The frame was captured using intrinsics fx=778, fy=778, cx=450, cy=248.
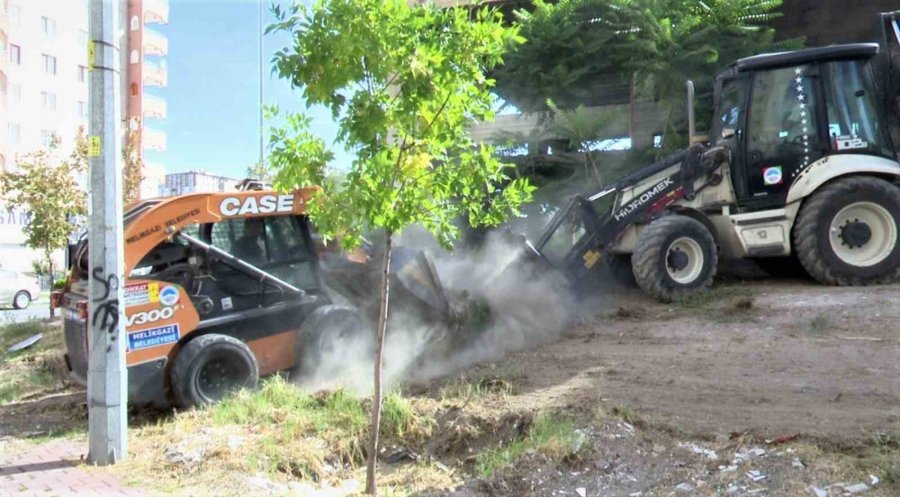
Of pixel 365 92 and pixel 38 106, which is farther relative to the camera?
pixel 38 106

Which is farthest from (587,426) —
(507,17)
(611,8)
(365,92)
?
(507,17)

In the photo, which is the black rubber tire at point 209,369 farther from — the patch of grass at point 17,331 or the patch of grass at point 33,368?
the patch of grass at point 17,331

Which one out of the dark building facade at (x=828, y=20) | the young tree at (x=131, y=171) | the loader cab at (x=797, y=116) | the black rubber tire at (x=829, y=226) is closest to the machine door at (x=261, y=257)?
the loader cab at (x=797, y=116)

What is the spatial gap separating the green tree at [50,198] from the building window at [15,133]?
34.3 metres

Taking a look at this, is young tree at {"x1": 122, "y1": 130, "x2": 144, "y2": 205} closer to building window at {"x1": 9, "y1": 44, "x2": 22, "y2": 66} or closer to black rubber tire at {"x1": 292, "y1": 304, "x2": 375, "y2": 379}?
black rubber tire at {"x1": 292, "y1": 304, "x2": 375, "y2": 379}

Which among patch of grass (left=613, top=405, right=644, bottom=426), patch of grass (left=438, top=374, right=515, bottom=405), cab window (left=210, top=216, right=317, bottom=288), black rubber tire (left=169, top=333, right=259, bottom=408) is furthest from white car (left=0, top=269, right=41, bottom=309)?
patch of grass (left=613, top=405, right=644, bottom=426)

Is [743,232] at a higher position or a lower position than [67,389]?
higher

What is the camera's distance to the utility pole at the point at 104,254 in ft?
20.4

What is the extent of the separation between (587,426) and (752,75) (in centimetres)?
632

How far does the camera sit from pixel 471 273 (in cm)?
974

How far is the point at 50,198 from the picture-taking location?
14.0m

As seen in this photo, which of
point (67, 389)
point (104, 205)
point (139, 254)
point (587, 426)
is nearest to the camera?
point (587, 426)

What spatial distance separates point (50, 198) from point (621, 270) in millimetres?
10170

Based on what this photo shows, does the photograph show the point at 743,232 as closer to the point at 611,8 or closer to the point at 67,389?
the point at 611,8
